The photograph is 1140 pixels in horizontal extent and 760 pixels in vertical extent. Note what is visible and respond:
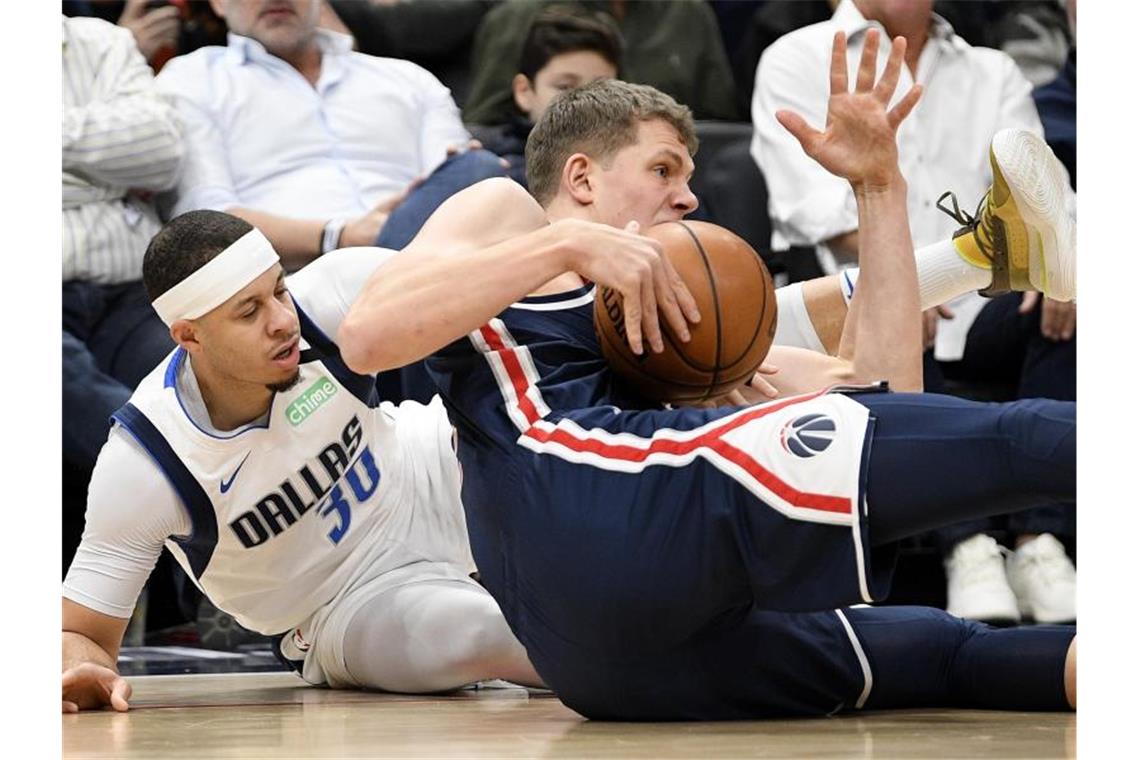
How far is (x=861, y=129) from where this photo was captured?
326 centimetres

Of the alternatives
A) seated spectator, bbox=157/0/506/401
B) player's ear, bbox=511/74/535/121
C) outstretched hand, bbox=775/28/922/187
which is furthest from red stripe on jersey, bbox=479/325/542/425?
player's ear, bbox=511/74/535/121

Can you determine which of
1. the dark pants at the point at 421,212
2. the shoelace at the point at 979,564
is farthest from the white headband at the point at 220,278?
the shoelace at the point at 979,564

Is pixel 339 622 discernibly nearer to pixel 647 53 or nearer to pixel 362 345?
pixel 362 345

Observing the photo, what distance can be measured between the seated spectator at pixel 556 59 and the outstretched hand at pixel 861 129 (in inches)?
120

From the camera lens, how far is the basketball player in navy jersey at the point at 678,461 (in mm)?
2525

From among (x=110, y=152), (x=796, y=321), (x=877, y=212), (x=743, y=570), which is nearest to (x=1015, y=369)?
(x=796, y=321)

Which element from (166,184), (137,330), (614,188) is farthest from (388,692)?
(166,184)

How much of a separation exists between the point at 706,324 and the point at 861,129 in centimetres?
71

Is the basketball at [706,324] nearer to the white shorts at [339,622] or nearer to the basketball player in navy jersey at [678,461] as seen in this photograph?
the basketball player in navy jersey at [678,461]

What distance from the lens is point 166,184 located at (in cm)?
584

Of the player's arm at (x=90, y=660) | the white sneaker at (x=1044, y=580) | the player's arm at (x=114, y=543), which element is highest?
the player's arm at (x=114, y=543)

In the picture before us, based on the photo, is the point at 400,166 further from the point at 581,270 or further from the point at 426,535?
the point at 581,270

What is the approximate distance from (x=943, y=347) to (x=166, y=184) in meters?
2.90

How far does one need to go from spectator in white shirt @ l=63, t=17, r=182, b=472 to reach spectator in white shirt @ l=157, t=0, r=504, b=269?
211 mm
